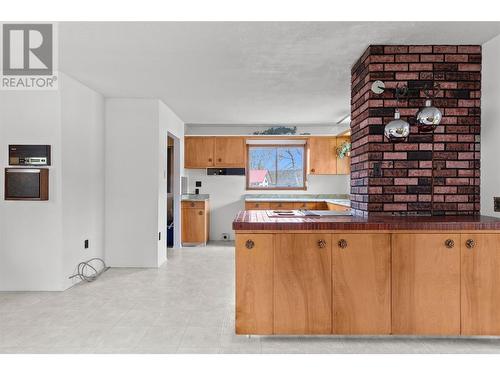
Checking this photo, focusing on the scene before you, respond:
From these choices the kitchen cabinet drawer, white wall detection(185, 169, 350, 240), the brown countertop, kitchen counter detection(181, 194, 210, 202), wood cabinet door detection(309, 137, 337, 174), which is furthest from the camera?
white wall detection(185, 169, 350, 240)

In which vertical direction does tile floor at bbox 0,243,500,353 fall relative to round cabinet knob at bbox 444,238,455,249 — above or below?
below

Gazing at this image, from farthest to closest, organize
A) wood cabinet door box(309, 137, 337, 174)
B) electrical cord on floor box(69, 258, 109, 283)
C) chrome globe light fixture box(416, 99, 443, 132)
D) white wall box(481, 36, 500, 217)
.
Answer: wood cabinet door box(309, 137, 337, 174), electrical cord on floor box(69, 258, 109, 283), white wall box(481, 36, 500, 217), chrome globe light fixture box(416, 99, 443, 132)

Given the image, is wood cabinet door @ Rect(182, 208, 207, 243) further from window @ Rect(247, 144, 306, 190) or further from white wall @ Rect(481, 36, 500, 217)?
white wall @ Rect(481, 36, 500, 217)

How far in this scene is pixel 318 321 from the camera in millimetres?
2789

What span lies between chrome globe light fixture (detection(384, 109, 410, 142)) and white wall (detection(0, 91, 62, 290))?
10.8 ft

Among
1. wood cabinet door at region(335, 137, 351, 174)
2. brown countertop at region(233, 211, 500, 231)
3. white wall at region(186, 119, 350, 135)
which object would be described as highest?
white wall at region(186, 119, 350, 135)

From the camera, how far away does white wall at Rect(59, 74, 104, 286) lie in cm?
434

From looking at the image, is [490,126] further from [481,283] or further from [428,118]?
[481,283]

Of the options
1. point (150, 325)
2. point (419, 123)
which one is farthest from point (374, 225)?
point (150, 325)

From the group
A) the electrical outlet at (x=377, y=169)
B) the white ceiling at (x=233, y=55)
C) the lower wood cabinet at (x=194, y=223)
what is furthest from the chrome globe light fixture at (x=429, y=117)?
the lower wood cabinet at (x=194, y=223)

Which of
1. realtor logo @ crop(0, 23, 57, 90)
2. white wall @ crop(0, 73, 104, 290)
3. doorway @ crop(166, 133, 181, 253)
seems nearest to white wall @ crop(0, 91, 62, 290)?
white wall @ crop(0, 73, 104, 290)

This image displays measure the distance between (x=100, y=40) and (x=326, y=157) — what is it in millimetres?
5249

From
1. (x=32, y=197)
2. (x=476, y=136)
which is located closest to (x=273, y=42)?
(x=476, y=136)

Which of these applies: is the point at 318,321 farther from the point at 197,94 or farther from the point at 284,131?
the point at 284,131
